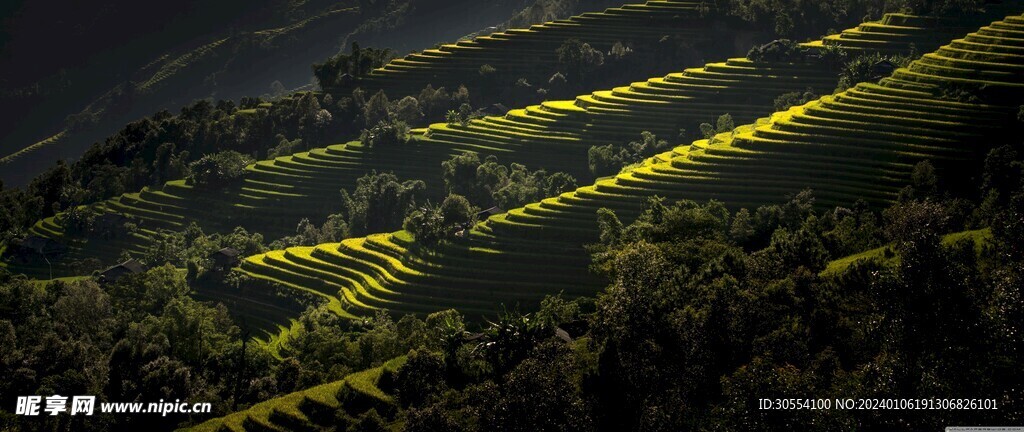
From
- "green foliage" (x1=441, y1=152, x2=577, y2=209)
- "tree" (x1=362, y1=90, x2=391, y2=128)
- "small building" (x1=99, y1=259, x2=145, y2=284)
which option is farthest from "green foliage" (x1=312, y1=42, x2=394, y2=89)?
"small building" (x1=99, y1=259, x2=145, y2=284)

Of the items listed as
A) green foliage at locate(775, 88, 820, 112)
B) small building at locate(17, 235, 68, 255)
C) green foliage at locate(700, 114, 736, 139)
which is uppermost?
green foliage at locate(775, 88, 820, 112)

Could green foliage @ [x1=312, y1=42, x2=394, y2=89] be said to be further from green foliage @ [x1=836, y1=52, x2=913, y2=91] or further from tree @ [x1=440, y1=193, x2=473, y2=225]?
tree @ [x1=440, y1=193, x2=473, y2=225]

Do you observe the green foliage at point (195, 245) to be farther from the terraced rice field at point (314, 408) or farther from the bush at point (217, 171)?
the terraced rice field at point (314, 408)

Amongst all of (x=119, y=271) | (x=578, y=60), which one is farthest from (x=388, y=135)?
(x=119, y=271)

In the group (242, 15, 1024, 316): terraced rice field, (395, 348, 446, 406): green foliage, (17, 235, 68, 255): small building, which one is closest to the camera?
(395, 348, 446, 406): green foliage

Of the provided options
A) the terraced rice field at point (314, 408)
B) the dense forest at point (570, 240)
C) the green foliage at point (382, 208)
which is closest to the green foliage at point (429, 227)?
the dense forest at point (570, 240)

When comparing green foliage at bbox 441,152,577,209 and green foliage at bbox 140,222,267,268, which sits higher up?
green foliage at bbox 441,152,577,209
